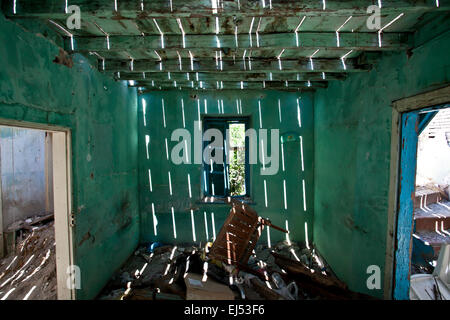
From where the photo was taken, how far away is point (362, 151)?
273 cm

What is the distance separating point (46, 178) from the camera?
15.8 feet

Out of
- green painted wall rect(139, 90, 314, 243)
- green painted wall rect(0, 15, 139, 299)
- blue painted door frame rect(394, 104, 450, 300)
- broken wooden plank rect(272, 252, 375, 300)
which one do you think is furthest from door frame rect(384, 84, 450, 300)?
green painted wall rect(0, 15, 139, 299)

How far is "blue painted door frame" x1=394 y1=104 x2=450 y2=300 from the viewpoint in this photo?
210 cm

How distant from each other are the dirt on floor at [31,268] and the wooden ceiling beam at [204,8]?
Answer: 10.4 feet

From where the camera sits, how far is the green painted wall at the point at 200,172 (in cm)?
421

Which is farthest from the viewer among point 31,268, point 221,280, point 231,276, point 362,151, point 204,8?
point 31,268

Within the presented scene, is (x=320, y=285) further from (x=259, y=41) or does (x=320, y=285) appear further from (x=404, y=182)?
(x=259, y=41)

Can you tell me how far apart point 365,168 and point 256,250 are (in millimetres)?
2431

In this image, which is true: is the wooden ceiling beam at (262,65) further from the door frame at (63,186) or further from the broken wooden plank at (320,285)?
the broken wooden plank at (320,285)

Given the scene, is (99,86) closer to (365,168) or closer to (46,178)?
(46,178)

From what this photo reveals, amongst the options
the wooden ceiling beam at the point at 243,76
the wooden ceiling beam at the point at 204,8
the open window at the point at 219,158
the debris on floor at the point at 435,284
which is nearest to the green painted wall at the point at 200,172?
the open window at the point at 219,158

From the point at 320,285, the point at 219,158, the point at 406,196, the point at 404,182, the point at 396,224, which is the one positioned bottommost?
the point at 320,285

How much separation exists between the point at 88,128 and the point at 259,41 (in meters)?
2.20

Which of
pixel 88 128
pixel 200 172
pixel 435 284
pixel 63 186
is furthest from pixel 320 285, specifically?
pixel 88 128
